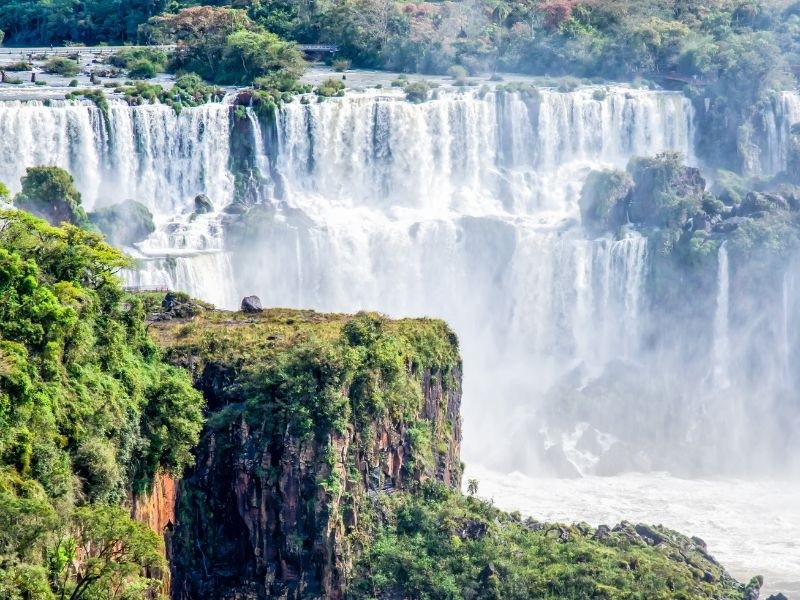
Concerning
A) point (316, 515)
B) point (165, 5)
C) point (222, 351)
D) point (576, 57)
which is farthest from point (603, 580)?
point (165, 5)

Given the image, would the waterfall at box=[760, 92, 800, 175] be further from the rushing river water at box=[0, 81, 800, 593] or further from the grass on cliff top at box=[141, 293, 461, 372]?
the grass on cliff top at box=[141, 293, 461, 372]

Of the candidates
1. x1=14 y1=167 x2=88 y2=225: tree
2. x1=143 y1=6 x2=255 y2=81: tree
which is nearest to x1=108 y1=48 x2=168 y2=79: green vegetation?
x1=143 y1=6 x2=255 y2=81: tree

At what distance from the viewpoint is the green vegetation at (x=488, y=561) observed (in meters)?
42.7

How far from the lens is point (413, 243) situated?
7162 centimetres

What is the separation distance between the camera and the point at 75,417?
3638 cm

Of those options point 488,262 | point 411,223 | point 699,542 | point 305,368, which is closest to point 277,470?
point 305,368

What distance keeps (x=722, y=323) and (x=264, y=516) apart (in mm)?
32671

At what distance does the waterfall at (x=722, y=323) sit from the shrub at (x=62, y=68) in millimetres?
29462

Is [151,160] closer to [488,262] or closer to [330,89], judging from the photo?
[330,89]

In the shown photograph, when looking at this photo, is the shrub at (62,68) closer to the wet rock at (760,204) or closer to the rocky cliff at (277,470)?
the wet rock at (760,204)

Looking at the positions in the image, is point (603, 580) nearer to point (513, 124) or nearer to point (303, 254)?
point (303, 254)

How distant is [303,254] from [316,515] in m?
27.6

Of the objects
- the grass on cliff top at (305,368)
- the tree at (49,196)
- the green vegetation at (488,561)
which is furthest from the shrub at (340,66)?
the green vegetation at (488,561)

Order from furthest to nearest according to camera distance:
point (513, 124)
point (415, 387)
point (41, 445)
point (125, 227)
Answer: point (513, 124)
point (125, 227)
point (415, 387)
point (41, 445)
